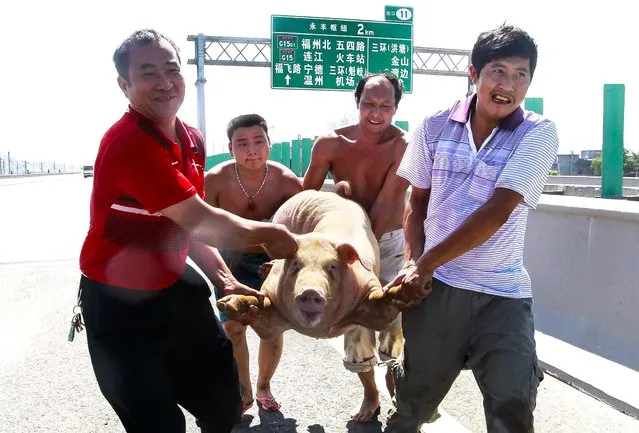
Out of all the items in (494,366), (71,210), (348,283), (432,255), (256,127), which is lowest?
(71,210)

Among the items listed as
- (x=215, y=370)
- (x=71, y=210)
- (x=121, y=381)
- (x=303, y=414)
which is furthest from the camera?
(x=71, y=210)

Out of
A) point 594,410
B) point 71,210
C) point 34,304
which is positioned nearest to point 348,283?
point 594,410

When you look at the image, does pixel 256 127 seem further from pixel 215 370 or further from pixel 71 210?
pixel 71 210

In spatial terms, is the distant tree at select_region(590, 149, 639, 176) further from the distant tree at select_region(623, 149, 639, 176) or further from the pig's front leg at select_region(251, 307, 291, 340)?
the pig's front leg at select_region(251, 307, 291, 340)

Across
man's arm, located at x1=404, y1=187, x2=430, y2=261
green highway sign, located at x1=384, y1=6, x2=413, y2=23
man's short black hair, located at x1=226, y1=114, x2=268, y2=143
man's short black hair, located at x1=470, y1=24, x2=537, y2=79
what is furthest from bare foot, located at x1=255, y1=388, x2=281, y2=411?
green highway sign, located at x1=384, y1=6, x2=413, y2=23

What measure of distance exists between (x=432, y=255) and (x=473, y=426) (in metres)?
1.65

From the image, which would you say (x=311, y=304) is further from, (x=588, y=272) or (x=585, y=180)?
(x=585, y=180)

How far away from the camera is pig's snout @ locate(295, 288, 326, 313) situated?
3025 mm

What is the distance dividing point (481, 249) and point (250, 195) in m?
1.99

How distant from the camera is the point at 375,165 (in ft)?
14.2

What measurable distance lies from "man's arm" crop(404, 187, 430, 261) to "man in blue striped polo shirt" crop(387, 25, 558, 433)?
7cm

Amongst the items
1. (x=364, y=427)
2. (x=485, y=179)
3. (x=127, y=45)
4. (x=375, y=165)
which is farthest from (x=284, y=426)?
(x=127, y=45)

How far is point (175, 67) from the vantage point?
269 cm

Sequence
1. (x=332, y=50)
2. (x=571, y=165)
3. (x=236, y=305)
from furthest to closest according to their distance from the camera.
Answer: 1. (x=571, y=165)
2. (x=332, y=50)
3. (x=236, y=305)
